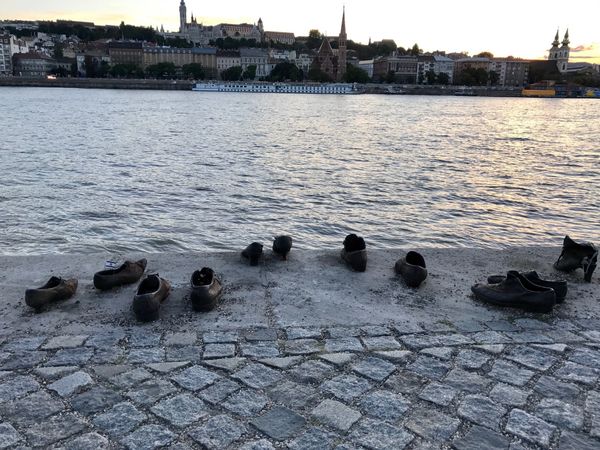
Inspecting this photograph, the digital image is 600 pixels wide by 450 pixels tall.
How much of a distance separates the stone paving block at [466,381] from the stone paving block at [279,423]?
1.08 m

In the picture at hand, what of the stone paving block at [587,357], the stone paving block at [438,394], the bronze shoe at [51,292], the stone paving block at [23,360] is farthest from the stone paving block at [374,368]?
the bronze shoe at [51,292]

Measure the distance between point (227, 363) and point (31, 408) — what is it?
4.04 feet

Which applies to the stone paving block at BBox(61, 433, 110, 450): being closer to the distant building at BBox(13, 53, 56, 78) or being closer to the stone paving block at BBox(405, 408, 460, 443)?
the stone paving block at BBox(405, 408, 460, 443)

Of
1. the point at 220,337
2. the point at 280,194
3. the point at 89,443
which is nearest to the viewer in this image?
the point at 89,443

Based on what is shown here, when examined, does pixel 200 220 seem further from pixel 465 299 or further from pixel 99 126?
pixel 99 126

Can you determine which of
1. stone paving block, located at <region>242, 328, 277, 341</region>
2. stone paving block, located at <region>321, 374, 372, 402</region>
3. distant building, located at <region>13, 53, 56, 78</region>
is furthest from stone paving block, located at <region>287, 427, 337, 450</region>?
distant building, located at <region>13, 53, 56, 78</region>

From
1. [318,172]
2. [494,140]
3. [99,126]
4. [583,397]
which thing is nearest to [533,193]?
[318,172]

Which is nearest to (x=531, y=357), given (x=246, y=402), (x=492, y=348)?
(x=492, y=348)

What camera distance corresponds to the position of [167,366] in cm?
372

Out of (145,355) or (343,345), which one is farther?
(343,345)

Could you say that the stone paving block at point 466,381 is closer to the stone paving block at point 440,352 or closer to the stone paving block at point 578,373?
the stone paving block at point 440,352

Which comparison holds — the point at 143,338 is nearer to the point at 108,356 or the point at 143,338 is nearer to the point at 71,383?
the point at 108,356

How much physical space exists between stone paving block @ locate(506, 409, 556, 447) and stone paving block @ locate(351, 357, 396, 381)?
820 millimetres

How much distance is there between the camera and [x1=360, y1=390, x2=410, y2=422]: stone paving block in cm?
320
